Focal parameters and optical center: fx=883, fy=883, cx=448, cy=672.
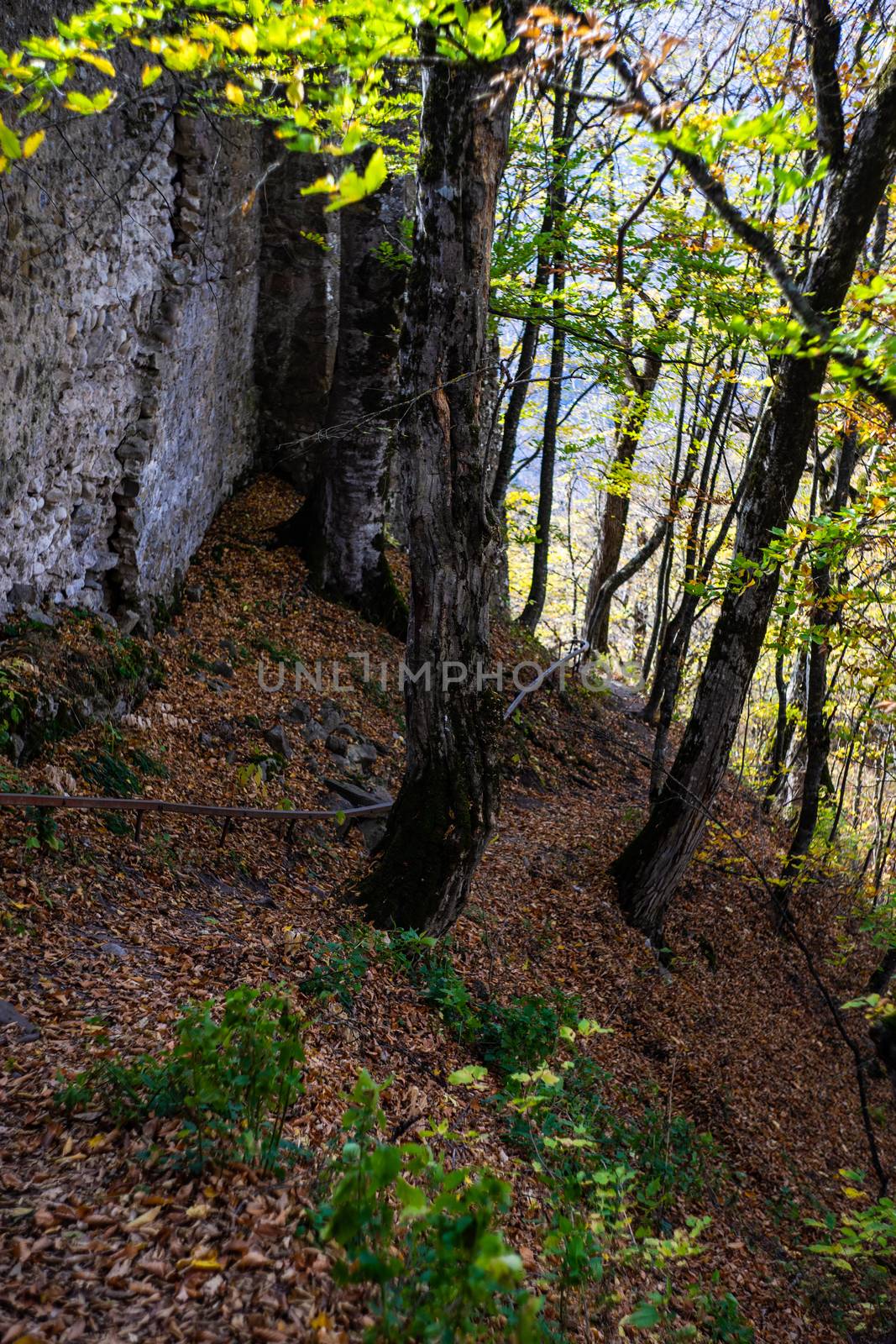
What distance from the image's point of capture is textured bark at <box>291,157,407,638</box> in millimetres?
10555

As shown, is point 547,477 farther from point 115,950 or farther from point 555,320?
point 115,950

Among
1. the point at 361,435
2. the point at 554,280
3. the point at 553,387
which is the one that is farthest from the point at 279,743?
the point at 554,280

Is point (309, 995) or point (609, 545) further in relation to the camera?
point (609, 545)

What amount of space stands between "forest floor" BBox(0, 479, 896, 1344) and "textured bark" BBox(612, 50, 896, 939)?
1.74 ft

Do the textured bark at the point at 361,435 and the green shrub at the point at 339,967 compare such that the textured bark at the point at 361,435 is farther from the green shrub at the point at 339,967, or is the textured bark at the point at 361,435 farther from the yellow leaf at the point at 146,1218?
the yellow leaf at the point at 146,1218

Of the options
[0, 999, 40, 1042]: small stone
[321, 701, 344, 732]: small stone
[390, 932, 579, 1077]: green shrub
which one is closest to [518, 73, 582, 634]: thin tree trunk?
[321, 701, 344, 732]: small stone

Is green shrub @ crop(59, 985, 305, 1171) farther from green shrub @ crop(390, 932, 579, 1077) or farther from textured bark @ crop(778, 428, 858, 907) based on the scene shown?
textured bark @ crop(778, 428, 858, 907)

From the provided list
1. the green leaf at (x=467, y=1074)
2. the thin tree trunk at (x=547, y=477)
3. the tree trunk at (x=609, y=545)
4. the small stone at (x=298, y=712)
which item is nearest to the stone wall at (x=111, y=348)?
the small stone at (x=298, y=712)

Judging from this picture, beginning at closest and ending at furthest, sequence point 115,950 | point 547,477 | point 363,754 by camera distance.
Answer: point 115,950 < point 363,754 < point 547,477

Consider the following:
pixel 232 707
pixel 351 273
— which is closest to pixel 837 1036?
pixel 232 707

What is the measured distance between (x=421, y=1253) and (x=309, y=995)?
234cm

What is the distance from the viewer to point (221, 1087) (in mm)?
2902

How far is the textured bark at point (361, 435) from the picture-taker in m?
10.6

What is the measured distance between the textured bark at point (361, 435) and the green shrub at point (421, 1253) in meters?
8.65
